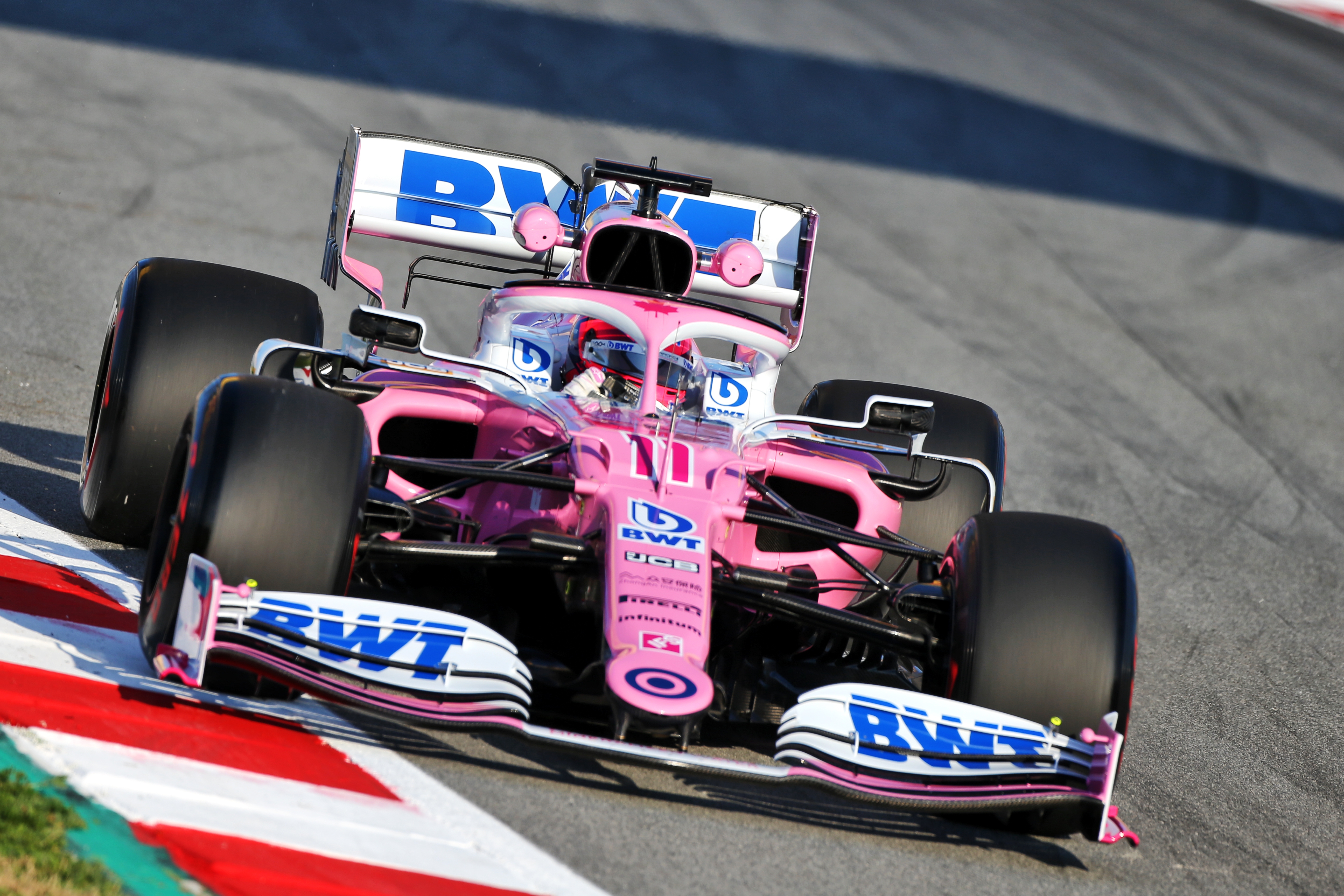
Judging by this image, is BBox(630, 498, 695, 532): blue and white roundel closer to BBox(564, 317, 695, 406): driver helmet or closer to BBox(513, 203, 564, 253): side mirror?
BBox(564, 317, 695, 406): driver helmet

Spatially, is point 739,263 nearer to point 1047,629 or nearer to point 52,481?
point 1047,629

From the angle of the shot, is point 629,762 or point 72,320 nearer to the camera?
point 629,762

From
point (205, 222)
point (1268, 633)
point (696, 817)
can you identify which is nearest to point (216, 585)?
point (696, 817)

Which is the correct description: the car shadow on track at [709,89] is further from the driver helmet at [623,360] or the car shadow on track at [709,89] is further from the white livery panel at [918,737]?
the white livery panel at [918,737]

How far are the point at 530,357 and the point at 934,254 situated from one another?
318 inches

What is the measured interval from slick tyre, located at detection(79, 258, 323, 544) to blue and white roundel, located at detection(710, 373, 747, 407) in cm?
163

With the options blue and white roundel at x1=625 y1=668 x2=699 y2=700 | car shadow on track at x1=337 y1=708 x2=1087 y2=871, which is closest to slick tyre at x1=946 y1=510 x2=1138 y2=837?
car shadow on track at x1=337 y1=708 x2=1087 y2=871

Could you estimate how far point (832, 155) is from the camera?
1537 centimetres

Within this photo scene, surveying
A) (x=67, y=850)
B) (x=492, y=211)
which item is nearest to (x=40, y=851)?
(x=67, y=850)

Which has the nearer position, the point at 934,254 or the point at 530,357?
the point at 530,357

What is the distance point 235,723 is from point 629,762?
3.67 ft

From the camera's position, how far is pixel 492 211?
737 cm

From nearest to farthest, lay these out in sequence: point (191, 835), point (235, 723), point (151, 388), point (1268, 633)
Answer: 1. point (191, 835)
2. point (235, 723)
3. point (151, 388)
4. point (1268, 633)

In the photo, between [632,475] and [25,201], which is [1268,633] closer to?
[632,475]
